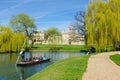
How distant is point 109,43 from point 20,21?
49221 millimetres

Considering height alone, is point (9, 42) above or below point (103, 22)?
below

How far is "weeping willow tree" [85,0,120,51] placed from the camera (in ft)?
124

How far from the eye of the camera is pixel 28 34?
8788cm

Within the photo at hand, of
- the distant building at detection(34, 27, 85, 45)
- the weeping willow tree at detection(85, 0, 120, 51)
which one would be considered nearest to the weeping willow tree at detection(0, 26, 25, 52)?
the distant building at detection(34, 27, 85, 45)

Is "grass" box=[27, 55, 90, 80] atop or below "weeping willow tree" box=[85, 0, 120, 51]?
below

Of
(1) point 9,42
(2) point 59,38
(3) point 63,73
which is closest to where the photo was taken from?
(3) point 63,73

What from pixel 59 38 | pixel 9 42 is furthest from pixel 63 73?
pixel 59 38

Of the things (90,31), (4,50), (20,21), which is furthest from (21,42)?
(90,31)

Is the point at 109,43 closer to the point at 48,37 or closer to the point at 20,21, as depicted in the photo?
the point at 20,21

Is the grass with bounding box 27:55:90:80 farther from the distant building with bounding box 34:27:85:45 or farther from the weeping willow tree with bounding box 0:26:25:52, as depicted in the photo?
the distant building with bounding box 34:27:85:45

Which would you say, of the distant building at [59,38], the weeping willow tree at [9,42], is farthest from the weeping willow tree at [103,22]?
the distant building at [59,38]

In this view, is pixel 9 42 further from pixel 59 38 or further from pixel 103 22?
pixel 59 38

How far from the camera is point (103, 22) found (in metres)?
38.6

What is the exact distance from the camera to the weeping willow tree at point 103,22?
124ft
